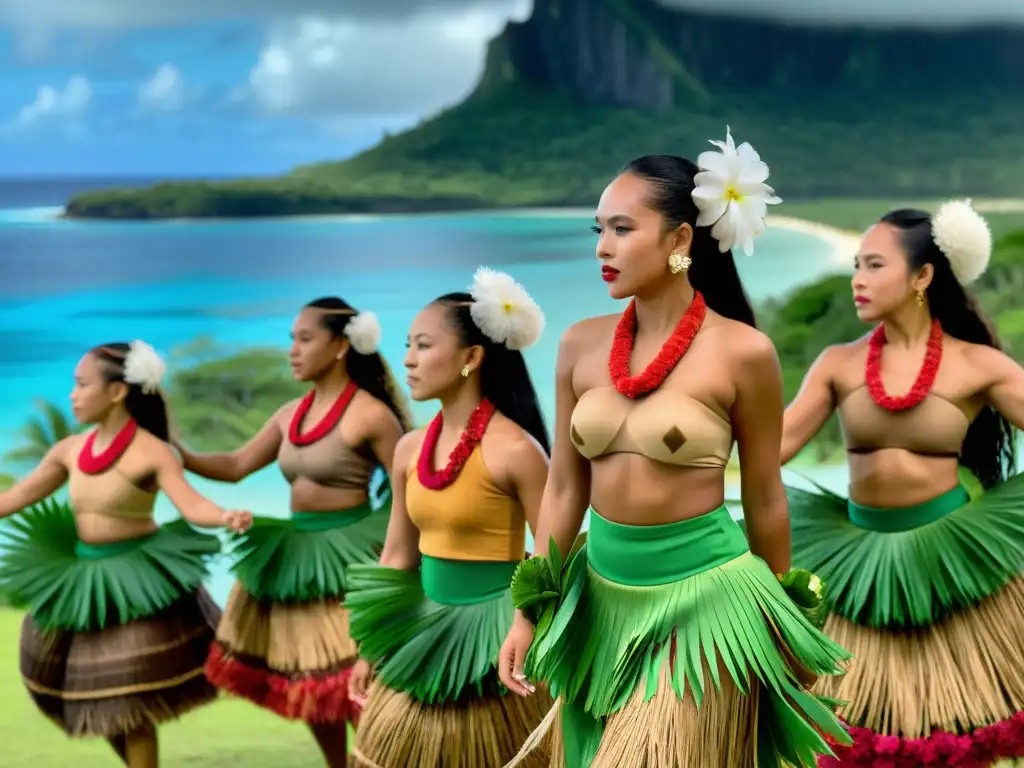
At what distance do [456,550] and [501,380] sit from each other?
1.06ft

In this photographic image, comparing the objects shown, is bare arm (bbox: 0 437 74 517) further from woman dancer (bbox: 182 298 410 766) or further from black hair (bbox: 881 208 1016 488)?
black hair (bbox: 881 208 1016 488)

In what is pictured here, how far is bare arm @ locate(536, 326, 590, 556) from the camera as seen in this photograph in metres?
1.90

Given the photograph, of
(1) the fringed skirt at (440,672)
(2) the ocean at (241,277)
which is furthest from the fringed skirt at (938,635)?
(2) the ocean at (241,277)

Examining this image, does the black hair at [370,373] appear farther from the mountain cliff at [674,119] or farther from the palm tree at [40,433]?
the mountain cliff at [674,119]

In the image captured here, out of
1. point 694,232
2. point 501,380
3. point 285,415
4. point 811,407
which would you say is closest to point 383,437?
point 285,415

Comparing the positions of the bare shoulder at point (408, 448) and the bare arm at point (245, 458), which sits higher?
the bare shoulder at point (408, 448)

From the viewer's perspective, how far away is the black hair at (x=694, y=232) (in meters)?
1.80

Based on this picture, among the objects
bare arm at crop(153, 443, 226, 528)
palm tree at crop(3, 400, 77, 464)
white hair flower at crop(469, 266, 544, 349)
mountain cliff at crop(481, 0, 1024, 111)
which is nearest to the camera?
white hair flower at crop(469, 266, 544, 349)

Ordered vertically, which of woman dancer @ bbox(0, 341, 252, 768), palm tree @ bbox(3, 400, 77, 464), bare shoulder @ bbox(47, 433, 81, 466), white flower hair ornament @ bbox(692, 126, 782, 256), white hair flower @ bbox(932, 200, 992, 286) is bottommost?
palm tree @ bbox(3, 400, 77, 464)

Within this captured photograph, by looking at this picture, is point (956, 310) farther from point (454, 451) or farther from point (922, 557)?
point (454, 451)

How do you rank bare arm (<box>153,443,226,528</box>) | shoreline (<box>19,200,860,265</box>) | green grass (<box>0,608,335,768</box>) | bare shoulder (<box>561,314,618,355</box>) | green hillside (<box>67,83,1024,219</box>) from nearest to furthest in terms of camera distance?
bare shoulder (<box>561,314,618,355</box>) → bare arm (<box>153,443,226,528</box>) → green grass (<box>0,608,335,768</box>) → shoreline (<box>19,200,860,265</box>) → green hillside (<box>67,83,1024,219</box>)

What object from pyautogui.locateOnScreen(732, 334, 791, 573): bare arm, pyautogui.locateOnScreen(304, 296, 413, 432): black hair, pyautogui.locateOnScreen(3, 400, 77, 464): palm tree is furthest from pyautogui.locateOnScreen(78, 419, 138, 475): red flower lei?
pyautogui.locateOnScreen(3, 400, 77, 464): palm tree

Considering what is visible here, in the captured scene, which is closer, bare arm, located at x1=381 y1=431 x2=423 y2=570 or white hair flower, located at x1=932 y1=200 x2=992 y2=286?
bare arm, located at x1=381 y1=431 x2=423 y2=570

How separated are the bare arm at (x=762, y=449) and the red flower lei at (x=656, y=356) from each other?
0.08 m
